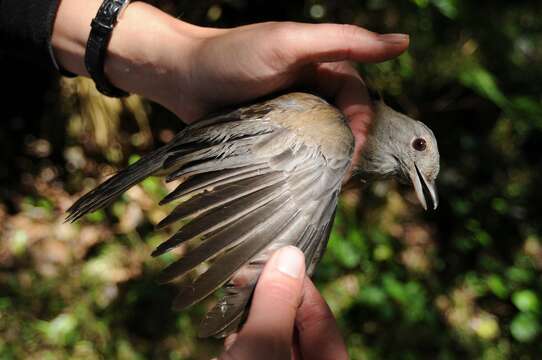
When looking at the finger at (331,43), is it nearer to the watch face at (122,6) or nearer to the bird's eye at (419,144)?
the bird's eye at (419,144)

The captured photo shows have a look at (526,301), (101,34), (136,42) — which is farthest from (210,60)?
(526,301)

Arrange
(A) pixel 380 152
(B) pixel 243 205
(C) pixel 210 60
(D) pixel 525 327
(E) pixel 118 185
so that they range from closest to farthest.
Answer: (B) pixel 243 205
(E) pixel 118 185
(C) pixel 210 60
(A) pixel 380 152
(D) pixel 525 327

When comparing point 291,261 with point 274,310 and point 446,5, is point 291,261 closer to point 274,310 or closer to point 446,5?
point 274,310

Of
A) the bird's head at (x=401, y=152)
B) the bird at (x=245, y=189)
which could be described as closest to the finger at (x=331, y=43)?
the bird at (x=245, y=189)

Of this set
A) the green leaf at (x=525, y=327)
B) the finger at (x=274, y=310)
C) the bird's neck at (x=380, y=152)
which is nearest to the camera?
the finger at (x=274, y=310)

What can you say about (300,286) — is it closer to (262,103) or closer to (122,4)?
(262,103)

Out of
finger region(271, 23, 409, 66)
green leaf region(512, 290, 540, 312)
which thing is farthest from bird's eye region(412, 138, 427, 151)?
green leaf region(512, 290, 540, 312)

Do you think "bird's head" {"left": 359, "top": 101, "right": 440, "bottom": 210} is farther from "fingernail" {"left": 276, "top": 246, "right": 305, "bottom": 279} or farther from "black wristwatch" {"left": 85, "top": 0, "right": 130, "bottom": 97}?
"black wristwatch" {"left": 85, "top": 0, "right": 130, "bottom": 97}
